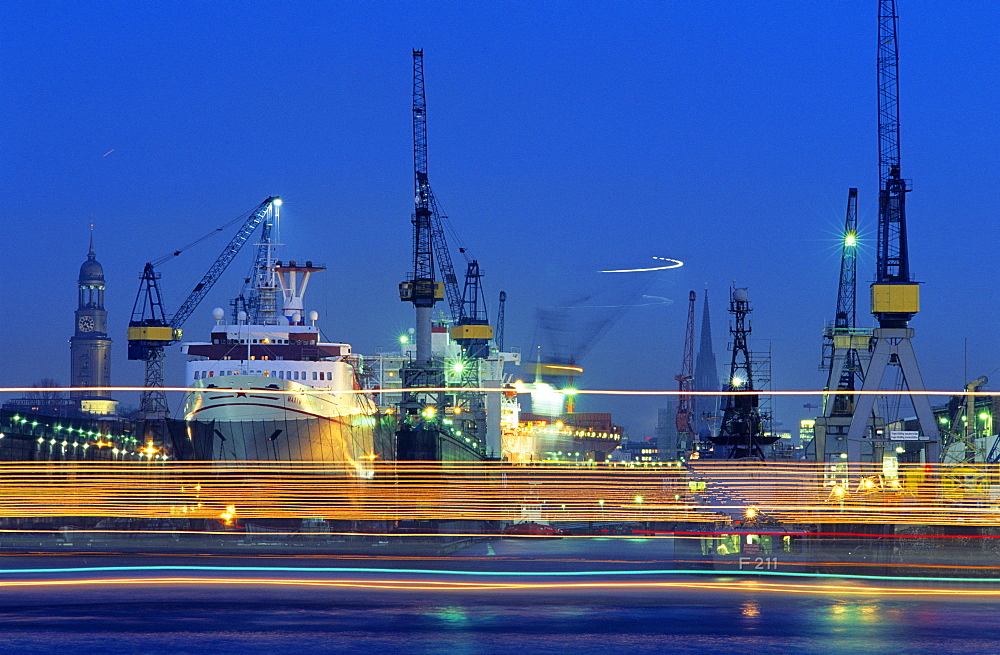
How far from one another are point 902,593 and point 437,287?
262 ft

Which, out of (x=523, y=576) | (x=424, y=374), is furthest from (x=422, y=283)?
(x=523, y=576)

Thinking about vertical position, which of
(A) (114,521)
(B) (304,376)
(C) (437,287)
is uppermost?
(C) (437,287)

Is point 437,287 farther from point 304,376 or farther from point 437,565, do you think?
point 437,565

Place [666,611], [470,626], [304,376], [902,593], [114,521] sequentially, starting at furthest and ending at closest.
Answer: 1. [304,376]
2. [114,521]
3. [902,593]
4. [666,611]
5. [470,626]

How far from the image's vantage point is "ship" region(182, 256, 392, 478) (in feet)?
291

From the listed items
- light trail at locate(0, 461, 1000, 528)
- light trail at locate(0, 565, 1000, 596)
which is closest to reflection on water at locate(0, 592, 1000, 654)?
light trail at locate(0, 565, 1000, 596)

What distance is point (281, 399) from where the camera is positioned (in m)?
89.6

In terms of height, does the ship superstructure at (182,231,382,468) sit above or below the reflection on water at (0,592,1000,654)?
above

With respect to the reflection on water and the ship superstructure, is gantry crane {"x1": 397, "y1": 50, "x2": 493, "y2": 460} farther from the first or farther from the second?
the reflection on water

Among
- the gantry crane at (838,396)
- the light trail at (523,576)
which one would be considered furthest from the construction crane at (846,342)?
the light trail at (523,576)

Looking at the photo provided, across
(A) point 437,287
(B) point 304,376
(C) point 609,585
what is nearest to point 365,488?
(B) point 304,376

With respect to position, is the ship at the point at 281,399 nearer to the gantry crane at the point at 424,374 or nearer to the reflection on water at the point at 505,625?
the gantry crane at the point at 424,374

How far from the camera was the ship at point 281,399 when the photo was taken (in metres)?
88.8

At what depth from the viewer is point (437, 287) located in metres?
108
